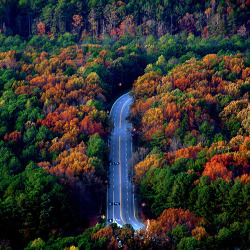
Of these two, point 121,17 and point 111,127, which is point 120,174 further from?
point 121,17

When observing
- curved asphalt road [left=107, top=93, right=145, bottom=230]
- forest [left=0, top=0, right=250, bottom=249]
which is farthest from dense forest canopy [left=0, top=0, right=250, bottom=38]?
curved asphalt road [left=107, top=93, right=145, bottom=230]

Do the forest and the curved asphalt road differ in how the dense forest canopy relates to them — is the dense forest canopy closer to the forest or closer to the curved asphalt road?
the forest

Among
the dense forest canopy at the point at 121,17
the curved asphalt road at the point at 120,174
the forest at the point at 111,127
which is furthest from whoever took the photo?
the dense forest canopy at the point at 121,17

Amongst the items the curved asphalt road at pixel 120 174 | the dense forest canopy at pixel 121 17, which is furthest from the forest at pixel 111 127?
the curved asphalt road at pixel 120 174

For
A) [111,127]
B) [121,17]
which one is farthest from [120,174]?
[121,17]

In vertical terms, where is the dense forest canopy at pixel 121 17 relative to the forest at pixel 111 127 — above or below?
above

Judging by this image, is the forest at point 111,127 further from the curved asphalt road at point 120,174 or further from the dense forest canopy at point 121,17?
the curved asphalt road at point 120,174
